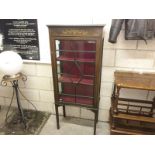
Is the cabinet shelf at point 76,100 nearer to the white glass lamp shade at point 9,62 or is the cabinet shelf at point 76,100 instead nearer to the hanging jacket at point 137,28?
the white glass lamp shade at point 9,62

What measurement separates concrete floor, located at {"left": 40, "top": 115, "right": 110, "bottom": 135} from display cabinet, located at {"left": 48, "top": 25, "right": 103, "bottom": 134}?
0.36 m

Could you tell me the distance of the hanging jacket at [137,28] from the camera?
1.33 m

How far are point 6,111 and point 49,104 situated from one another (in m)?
0.61

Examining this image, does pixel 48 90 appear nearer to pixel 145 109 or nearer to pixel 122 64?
pixel 122 64

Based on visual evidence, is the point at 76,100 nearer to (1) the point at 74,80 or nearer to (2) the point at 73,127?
(1) the point at 74,80

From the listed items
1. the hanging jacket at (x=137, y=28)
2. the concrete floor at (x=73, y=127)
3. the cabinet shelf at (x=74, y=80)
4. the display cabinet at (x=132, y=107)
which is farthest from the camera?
the concrete floor at (x=73, y=127)

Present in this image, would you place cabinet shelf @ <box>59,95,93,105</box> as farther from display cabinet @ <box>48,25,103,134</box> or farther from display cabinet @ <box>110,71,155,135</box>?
display cabinet @ <box>110,71,155,135</box>

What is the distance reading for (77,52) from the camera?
1624mm

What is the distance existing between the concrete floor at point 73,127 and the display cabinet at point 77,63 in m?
0.36

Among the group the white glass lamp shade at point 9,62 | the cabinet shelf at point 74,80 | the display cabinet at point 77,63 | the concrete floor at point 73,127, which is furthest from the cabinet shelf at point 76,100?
the white glass lamp shade at point 9,62

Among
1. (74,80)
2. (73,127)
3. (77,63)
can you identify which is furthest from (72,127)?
(77,63)

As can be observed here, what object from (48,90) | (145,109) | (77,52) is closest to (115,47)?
(77,52)

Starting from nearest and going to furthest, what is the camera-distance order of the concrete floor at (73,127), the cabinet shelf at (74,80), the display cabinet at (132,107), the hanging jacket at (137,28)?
the hanging jacket at (137,28) < the display cabinet at (132,107) < the cabinet shelf at (74,80) < the concrete floor at (73,127)

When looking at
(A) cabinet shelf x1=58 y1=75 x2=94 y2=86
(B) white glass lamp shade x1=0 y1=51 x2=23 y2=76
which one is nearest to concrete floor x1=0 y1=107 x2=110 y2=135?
(A) cabinet shelf x1=58 y1=75 x2=94 y2=86
